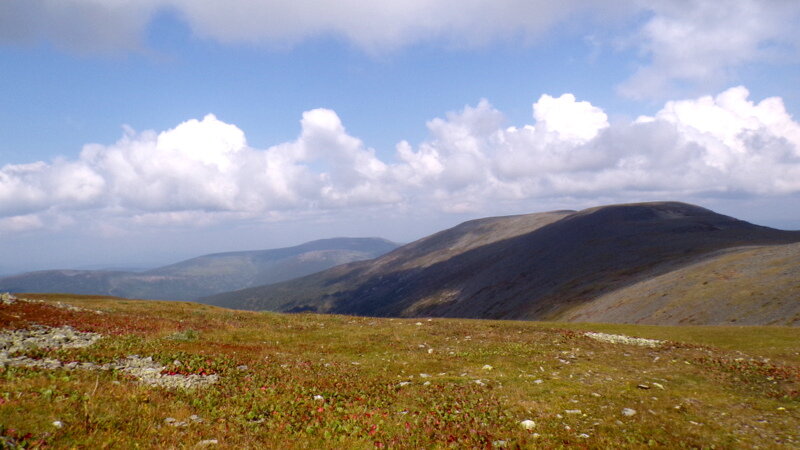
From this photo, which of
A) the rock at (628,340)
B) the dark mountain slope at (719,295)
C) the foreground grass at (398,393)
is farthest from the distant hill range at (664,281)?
the foreground grass at (398,393)

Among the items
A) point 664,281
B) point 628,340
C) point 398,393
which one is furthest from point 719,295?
point 398,393

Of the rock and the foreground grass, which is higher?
the foreground grass

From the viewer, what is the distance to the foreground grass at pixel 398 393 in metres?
12.8

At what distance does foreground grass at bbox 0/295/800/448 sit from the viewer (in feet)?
42.0

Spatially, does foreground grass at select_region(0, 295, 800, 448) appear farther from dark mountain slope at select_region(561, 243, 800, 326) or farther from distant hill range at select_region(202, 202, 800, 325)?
distant hill range at select_region(202, 202, 800, 325)

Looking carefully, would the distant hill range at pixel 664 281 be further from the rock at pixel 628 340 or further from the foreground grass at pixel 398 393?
the foreground grass at pixel 398 393

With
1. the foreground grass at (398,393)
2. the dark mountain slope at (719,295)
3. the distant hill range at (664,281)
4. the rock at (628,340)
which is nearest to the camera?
the foreground grass at (398,393)

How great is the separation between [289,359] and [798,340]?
43475 millimetres

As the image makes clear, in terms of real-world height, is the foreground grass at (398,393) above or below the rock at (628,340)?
above

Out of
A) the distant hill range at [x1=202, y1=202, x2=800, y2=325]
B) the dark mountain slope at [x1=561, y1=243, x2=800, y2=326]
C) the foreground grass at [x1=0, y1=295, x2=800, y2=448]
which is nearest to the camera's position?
the foreground grass at [x1=0, y1=295, x2=800, y2=448]

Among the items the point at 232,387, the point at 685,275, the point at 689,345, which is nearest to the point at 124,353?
the point at 232,387

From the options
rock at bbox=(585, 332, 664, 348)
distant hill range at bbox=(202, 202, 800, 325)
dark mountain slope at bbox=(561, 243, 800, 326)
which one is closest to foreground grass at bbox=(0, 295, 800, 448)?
rock at bbox=(585, 332, 664, 348)

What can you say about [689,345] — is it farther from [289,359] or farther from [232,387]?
[232,387]

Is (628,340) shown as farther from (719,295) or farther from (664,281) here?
(664,281)
